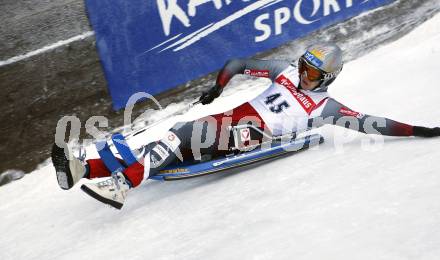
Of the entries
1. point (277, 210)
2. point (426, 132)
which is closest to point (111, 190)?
point (277, 210)

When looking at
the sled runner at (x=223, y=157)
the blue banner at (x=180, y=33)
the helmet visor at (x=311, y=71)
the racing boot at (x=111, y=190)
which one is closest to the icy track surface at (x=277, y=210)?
the sled runner at (x=223, y=157)

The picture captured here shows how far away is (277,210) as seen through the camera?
380cm

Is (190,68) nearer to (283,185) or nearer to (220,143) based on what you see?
(220,143)

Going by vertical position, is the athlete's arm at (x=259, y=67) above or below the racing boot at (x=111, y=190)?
above

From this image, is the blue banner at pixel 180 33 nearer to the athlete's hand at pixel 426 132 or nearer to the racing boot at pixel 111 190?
the racing boot at pixel 111 190

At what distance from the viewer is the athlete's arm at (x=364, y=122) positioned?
15.8ft

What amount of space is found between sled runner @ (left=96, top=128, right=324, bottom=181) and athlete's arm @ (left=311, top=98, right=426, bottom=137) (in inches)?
10.5

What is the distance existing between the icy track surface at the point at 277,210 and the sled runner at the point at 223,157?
10 cm

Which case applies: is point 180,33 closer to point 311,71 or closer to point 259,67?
point 259,67

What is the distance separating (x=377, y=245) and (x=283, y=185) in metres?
1.44

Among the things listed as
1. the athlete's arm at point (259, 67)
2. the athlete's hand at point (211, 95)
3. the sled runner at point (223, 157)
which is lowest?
the sled runner at point (223, 157)

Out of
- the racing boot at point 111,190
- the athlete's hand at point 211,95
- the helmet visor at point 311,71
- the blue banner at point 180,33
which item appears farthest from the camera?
the blue banner at point 180,33

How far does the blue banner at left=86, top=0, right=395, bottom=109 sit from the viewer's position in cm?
645

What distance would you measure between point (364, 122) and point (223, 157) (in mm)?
1279
